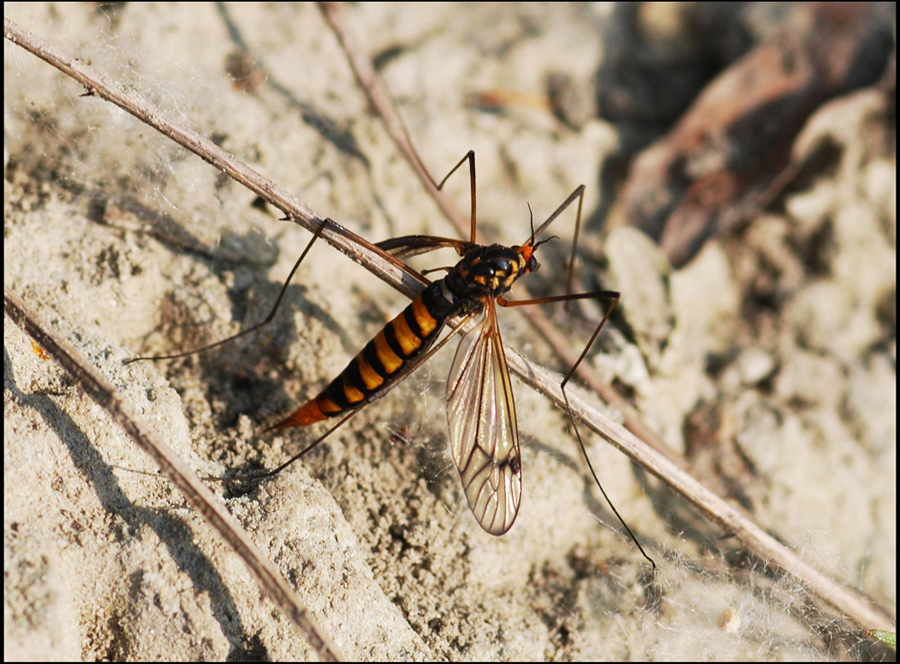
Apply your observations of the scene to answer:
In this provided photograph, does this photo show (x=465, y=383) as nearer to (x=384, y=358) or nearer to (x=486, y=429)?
(x=486, y=429)

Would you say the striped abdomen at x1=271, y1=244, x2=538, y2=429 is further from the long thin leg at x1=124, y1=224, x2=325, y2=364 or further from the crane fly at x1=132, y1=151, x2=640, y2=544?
the long thin leg at x1=124, y1=224, x2=325, y2=364

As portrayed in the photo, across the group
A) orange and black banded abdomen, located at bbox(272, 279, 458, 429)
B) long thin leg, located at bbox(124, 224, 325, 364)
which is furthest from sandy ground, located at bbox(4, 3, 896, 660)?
orange and black banded abdomen, located at bbox(272, 279, 458, 429)

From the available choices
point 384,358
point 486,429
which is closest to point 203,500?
point 384,358

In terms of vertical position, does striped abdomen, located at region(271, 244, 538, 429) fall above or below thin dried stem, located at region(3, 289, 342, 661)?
above

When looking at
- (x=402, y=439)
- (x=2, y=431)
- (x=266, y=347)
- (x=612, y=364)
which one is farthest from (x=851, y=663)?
(x=2, y=431)

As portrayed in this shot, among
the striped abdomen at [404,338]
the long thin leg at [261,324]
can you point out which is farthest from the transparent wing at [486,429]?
the long thin leg at [261,324]

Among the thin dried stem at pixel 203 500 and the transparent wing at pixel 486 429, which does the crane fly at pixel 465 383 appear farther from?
the thin dried stem at pixel 203 500
